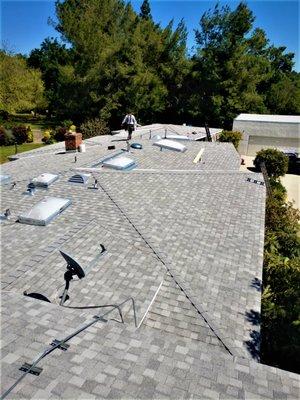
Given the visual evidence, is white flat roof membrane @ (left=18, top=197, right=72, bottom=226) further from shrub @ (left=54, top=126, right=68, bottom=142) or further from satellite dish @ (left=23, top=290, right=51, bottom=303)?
shrub @ (left=54, top=126, right=68, bottom=142)

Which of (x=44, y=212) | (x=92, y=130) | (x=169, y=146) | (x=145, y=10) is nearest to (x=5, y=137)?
(x=92, y=130)

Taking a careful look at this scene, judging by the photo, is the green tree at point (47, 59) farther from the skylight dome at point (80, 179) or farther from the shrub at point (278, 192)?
the skylight dome at point (80, 179)

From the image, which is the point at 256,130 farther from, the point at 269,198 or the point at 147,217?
the point at 147,217

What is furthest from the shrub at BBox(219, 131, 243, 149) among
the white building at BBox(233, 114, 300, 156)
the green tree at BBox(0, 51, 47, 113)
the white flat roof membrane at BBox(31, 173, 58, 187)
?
the green tree at BBox(0, 51, 47, 113)

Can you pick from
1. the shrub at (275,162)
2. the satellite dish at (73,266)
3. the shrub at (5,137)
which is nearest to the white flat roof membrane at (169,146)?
the shrub at (275,162)

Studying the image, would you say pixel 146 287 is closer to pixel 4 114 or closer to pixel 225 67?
pixel 225 67

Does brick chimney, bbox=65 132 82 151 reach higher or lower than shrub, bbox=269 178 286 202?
higher

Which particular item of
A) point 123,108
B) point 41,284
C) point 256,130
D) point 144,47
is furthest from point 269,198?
point 144,47
